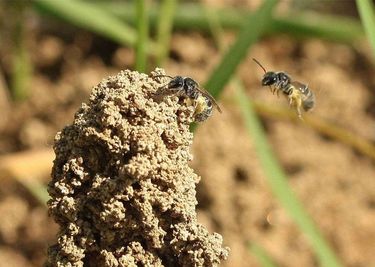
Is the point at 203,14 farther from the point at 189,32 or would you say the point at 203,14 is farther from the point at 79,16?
the point at 79,16

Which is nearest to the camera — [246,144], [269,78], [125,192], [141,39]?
[125,192]

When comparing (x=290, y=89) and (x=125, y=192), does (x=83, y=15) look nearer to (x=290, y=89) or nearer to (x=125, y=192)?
(x=290, y=89)

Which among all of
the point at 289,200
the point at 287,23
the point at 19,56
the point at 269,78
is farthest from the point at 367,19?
the point at 287,23

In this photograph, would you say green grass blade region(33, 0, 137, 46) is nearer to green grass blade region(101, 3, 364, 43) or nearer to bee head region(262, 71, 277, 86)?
green grass blade region(101, 3, 364, 43)

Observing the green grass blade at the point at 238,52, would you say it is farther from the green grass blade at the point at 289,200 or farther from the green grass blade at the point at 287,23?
the green grass blade at the point at 287,23

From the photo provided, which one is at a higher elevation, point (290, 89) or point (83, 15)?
point (83, 15)

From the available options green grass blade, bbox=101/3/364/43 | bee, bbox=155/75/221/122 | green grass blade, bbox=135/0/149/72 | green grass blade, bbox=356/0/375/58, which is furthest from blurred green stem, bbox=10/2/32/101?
bee, bbox=155/75/221/122
